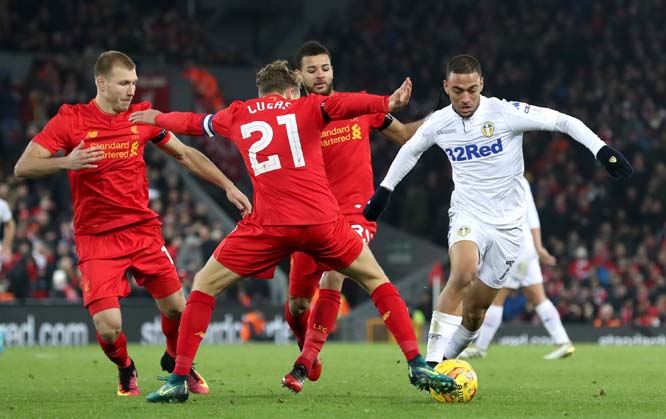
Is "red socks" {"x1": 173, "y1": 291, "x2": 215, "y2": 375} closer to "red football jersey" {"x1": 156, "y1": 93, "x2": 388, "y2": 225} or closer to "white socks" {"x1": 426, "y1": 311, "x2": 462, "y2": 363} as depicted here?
"red football jersey" {"x1": 156, "y1": 93, "x2": 388, "y2": 225}

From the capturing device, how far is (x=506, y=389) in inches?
391

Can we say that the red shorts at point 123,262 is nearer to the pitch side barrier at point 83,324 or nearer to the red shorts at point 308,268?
the red shorts at point 308,268

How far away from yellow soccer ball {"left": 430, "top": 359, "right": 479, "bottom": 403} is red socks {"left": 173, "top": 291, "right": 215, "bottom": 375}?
1.65 meters

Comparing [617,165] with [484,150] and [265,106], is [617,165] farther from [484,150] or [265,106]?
[265,106]

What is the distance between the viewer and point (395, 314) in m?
8.53

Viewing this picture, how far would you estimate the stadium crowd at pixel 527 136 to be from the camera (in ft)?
74.8

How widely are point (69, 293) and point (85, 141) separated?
480 inches

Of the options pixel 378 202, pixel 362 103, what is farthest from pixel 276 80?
pixel 378 202

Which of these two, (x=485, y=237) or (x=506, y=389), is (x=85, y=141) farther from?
(x=506, y=389)

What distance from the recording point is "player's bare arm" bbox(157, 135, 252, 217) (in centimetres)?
877

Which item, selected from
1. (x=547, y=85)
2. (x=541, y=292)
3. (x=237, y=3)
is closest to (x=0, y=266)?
(x=541, y=292)

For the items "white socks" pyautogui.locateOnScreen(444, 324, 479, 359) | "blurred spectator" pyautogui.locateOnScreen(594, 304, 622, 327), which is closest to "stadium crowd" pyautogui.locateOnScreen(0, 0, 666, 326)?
"blurred spectator" pyautogui.locateOnScreen(594, 304, 622, 327)

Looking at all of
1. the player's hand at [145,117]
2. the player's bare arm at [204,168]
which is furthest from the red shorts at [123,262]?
the player's hand at [145,117]

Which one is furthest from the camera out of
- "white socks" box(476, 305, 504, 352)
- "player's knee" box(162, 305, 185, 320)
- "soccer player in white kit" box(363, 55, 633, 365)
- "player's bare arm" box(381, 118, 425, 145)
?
"white socks" box(476, 305, 504, 352)
